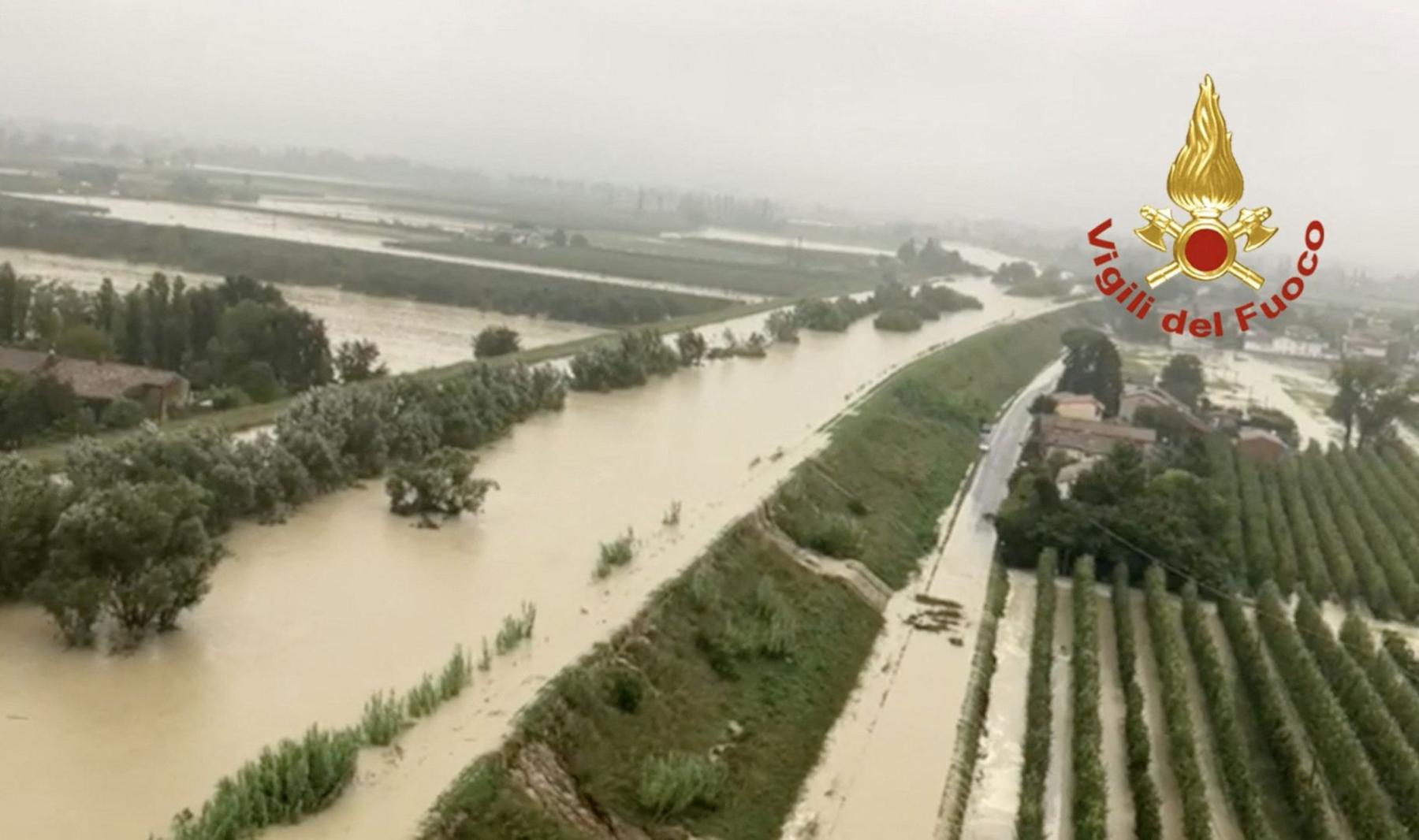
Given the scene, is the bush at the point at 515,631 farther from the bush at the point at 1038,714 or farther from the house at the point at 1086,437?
the house at the point at 1086,437

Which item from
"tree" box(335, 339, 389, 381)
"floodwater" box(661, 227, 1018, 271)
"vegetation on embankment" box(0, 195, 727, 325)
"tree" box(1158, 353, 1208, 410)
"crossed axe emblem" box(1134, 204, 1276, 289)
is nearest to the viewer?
"crossed axe emblem" box(1134, 204, 1276, 289)

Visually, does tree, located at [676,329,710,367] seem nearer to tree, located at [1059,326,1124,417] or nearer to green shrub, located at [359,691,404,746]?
tree, located at [1059,326,1124,417]

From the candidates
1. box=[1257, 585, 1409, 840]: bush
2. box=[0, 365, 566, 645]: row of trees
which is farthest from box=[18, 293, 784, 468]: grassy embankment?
box=[1257, 585, 1409, 840]: bush

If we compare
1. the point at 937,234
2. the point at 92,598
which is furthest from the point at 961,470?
the point at 937,234

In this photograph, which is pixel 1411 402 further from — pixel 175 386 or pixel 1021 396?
pixel 175 386

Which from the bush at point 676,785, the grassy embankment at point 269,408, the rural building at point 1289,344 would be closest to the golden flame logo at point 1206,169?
the bush at point 676,785

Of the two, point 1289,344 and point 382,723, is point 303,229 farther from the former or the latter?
point 382,723
